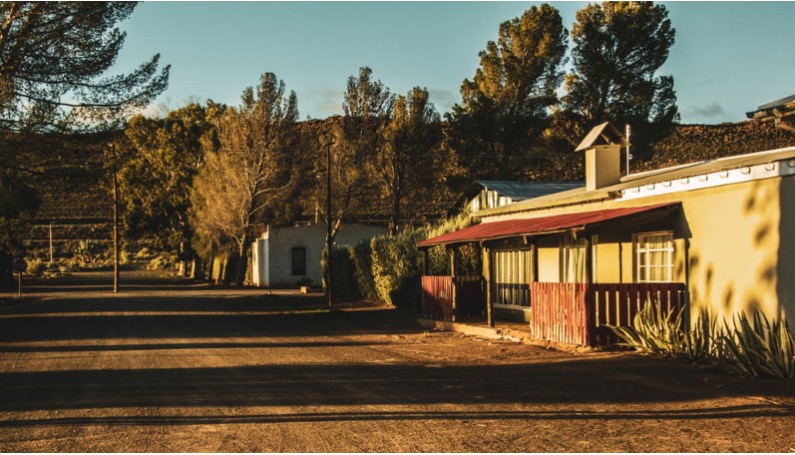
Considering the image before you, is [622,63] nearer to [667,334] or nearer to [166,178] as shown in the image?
[667,334]

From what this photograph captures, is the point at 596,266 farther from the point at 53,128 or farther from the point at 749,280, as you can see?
the point at 53,128

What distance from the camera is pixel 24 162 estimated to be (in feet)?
79.8

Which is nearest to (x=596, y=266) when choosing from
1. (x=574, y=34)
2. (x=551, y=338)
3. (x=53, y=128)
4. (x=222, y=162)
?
(x=551, y=338)

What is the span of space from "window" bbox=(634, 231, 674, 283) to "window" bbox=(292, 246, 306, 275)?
35577 millimetres

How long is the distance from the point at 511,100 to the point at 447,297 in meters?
26.7

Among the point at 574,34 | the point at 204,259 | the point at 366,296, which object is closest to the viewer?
the point at 366,296

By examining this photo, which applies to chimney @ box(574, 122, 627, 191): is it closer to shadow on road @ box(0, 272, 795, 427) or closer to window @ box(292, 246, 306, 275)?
shadow on road @ box(0, 272, 795, 427)

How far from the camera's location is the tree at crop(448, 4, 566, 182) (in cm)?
4566

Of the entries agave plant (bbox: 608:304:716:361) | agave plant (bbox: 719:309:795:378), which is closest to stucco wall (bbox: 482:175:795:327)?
agave plant (bbox: 719:309:795:378)

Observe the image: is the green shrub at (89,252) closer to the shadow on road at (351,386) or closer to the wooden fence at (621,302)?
the shadow on road at (351,386)

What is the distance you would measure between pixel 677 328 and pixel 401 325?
36.8 ft

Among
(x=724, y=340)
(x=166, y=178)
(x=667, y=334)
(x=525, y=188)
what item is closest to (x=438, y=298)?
(x=525, y=188)

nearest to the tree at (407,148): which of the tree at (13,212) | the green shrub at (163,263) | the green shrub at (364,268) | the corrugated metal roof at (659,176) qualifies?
the green shrub at (364,268)

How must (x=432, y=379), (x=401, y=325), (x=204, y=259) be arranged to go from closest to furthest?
(x=432, y=379)
(x=401, y=325)
(x=204, y=259)
